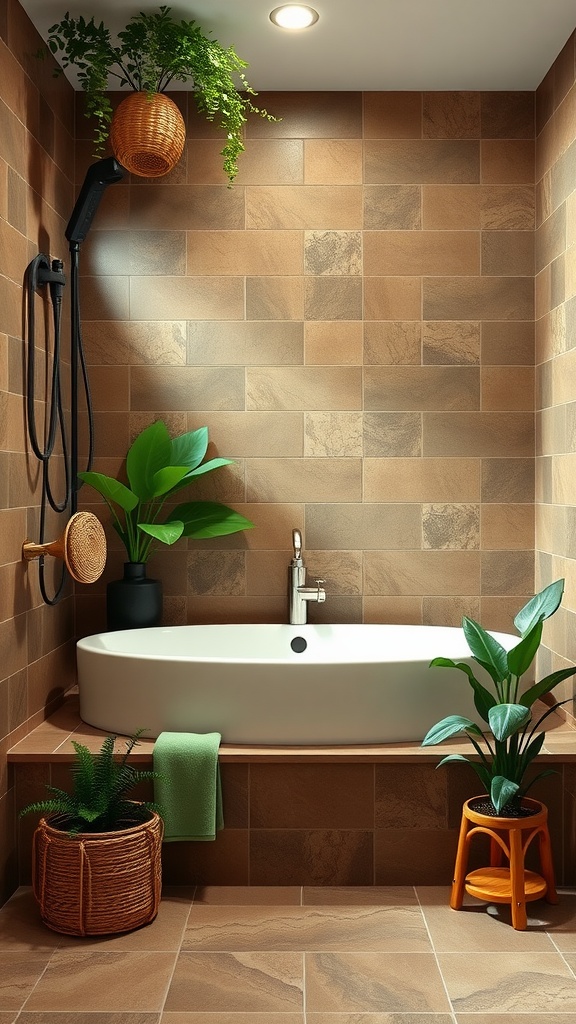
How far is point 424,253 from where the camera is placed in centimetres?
350

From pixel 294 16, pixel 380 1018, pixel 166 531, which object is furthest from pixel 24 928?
pixel 294 16

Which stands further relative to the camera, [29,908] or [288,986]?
[29,908]

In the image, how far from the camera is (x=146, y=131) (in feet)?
9.81

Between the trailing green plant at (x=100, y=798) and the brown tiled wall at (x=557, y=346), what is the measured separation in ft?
4.65

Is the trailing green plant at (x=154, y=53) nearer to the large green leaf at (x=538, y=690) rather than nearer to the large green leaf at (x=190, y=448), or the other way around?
the large green leaf at (x=190, y=448)

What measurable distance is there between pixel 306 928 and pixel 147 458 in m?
1.66

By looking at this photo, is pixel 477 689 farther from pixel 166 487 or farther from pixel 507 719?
pixel 166 487

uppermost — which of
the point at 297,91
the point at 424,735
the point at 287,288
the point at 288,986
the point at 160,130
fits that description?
the point at 297,91

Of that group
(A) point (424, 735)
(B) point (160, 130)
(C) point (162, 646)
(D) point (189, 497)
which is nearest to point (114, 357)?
(D) point (189, 497)

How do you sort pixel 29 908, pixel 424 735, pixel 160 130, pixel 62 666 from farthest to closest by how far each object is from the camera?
1. pixel 62 666
2. pixel 160 130
3. pixel 424 735
4. pixel 29 908

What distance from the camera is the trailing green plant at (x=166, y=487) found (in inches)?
129

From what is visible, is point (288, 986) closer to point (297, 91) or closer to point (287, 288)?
point (287, 288)

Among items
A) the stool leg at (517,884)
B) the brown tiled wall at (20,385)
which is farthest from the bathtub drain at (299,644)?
the stool leg at (517,884)

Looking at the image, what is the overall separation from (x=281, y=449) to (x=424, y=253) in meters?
0.90
